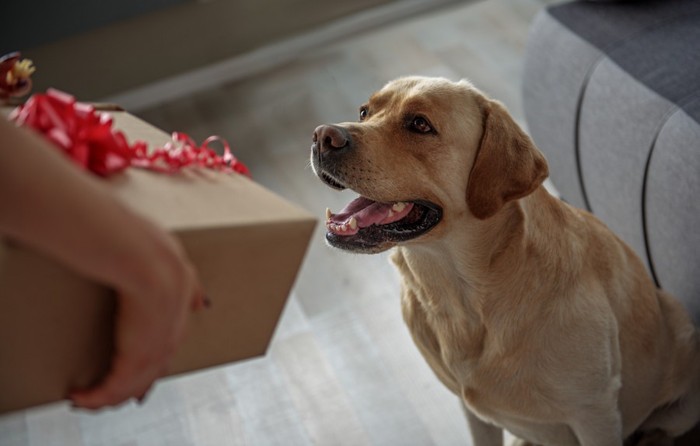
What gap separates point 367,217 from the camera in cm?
148

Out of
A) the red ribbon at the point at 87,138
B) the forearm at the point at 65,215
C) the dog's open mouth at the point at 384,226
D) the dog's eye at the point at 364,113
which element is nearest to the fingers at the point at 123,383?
the forearm at the point at 65,215

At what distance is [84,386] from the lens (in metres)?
0.95

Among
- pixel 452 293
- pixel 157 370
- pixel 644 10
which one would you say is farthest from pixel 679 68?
pixel 157 370

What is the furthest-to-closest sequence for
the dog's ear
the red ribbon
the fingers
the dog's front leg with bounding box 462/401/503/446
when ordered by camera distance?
the dog's front leg with bounding box 462/401/503/446 → the dog's ear → the red ribbon → the fingers

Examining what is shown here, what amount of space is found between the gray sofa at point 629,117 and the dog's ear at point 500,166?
549 millimetres

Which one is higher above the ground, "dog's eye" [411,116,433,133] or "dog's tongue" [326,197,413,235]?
"dog's eye" [411,116,433,133]

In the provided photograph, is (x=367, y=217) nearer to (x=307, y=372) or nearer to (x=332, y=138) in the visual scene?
(x=332, y=138)

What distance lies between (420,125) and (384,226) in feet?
0.61

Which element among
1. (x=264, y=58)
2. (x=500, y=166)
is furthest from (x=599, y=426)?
(x=264, y=58)

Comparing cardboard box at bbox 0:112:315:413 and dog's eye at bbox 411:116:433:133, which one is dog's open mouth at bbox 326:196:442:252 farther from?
cardboard box at bbox 0:112:315:413

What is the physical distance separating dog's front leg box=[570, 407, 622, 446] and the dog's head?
451 millimetres

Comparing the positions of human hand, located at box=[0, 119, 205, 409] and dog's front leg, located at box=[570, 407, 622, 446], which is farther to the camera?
dog's front leg, located at box=[570, 407, 622, 446]

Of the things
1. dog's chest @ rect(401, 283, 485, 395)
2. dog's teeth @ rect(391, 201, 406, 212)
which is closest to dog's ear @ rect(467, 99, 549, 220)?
dog's teeth @ rect(391, 201, 406, 212)

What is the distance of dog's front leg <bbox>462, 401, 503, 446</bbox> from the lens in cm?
186
